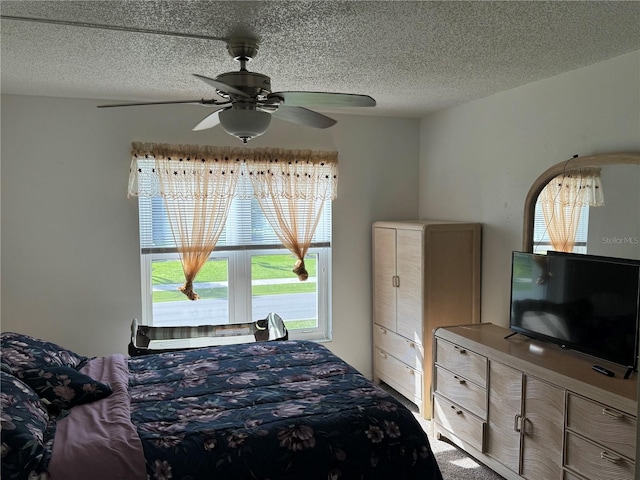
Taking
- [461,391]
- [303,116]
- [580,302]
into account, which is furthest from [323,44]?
[461,391]

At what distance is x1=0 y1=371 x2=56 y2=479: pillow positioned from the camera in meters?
1.76

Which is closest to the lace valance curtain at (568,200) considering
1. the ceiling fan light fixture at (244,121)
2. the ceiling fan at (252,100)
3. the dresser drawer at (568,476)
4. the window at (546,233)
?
the window at (546,233)

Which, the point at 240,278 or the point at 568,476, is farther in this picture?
the point at 240,278

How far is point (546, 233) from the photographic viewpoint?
Result: 122 inches

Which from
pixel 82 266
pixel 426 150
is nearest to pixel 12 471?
pixel 82 266

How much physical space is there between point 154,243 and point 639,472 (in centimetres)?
358

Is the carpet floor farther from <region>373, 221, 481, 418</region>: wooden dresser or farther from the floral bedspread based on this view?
the floral bedspread

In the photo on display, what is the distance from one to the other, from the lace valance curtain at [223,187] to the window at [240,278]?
0.12m

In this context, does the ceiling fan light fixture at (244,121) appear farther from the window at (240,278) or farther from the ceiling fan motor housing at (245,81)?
the window at (240,278)

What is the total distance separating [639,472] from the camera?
959mm

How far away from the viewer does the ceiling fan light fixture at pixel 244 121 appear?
216 centimetres

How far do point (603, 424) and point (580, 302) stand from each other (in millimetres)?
685

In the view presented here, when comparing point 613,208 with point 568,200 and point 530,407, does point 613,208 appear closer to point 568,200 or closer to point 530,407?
point 568,200

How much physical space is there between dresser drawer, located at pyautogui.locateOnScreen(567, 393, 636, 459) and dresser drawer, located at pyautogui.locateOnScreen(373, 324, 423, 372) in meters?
1.45
